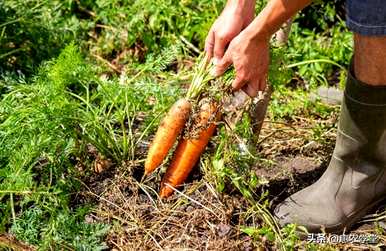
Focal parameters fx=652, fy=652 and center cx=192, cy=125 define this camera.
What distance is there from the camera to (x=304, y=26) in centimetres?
369

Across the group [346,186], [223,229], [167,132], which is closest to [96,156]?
[167,132]

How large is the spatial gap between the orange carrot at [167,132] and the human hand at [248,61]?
0.85 ft

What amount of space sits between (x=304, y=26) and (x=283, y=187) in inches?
53.6

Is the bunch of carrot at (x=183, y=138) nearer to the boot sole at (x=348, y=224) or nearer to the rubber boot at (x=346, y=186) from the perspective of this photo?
the rubber boot at (x=346, y=186)

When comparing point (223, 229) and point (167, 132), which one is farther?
point (167, 132)

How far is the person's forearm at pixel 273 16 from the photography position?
1.96 meters


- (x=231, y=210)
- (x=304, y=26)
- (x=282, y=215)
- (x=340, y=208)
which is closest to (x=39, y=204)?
(x=231, y=210)

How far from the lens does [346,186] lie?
2.45 metres

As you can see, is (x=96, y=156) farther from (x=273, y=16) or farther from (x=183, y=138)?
(x=273, y=16)

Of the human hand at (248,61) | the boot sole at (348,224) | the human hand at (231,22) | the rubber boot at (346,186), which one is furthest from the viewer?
the boot sole at (348,224)

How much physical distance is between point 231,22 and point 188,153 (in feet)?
1.83

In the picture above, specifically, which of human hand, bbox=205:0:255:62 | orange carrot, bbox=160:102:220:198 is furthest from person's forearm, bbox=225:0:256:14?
orange carrot, bbox=160:102:220:198

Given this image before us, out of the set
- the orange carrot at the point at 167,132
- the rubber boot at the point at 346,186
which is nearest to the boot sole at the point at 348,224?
the rubber boot at the point at 346,186

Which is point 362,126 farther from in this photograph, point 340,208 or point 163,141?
point 163,141
